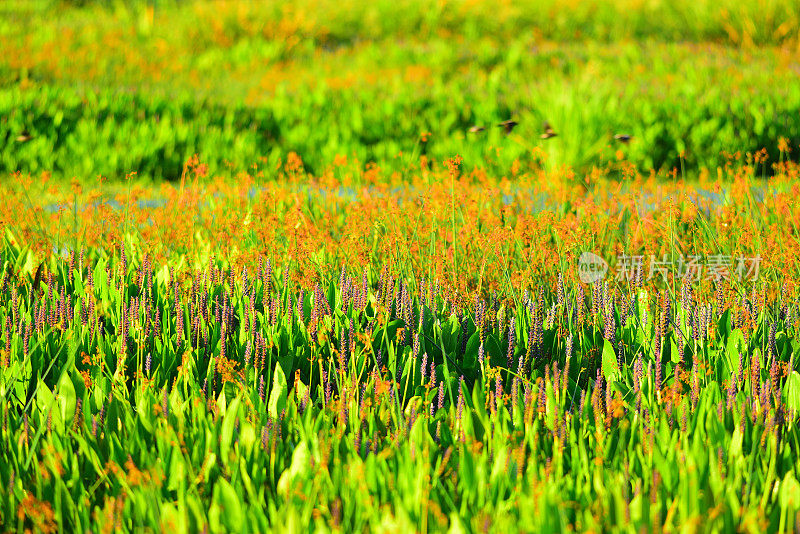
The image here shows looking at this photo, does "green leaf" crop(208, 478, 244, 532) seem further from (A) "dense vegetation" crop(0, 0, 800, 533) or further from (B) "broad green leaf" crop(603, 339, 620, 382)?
(B) "broad green leaf" crop(603, 339, 620, 382)

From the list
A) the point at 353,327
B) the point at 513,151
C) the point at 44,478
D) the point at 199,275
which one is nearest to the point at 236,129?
the point at 513,151

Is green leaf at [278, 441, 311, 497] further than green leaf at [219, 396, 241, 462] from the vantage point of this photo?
No

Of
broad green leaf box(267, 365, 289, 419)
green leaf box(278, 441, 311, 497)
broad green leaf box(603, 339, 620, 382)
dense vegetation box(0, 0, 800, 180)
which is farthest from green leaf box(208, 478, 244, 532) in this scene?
dense vegetation box(0, 0, 800, 180)

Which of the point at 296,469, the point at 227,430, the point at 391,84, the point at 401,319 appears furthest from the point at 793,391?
the point at 391,84

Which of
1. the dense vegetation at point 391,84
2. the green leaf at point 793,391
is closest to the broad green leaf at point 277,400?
the green leaf at point 793,391

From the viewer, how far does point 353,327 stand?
3.07m

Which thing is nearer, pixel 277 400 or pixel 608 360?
pixel 277 400

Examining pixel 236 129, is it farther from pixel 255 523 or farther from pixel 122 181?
pixel 255 523

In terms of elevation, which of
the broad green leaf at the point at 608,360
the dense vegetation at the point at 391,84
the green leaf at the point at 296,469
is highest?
the dense vegetation at the point at 391,84

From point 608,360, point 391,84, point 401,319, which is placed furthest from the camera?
point 391,84

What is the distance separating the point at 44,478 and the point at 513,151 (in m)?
6.48

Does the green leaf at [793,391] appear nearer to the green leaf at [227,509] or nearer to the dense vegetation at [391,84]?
the green leaf at [227,509]

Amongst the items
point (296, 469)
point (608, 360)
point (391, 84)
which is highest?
point (391, 84)

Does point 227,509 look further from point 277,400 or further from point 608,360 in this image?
point 608,360
